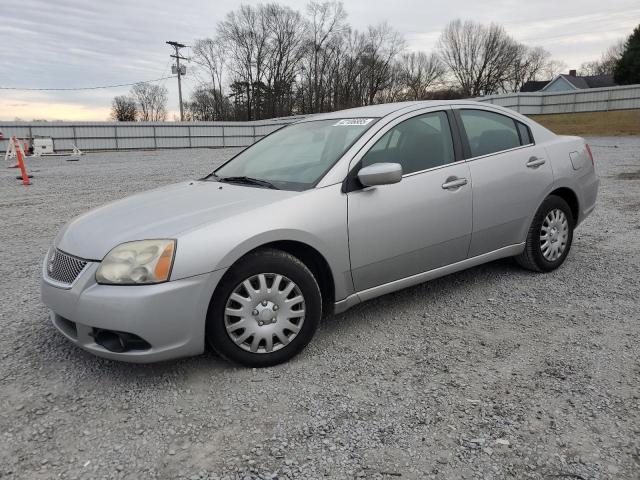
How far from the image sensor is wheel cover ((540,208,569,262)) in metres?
4.32

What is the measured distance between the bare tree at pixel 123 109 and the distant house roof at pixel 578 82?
169 ft

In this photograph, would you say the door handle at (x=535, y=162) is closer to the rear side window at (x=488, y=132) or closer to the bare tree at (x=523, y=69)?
the rear side window at (x=488, y=132)

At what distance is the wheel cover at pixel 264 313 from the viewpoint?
2.80m

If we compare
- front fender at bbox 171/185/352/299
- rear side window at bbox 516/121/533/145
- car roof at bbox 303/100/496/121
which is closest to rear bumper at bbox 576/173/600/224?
rear side window at bbox 516/121/533/145

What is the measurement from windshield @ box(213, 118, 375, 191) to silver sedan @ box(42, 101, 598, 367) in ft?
0.05

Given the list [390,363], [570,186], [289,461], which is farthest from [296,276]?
[570,186]

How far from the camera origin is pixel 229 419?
8.09ft

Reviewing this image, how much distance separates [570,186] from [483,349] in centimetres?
211

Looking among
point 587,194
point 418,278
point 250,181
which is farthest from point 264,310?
point 587,194

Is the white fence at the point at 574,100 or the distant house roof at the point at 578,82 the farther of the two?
the distant house roof at the point at 578,82

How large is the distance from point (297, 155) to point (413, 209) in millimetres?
952

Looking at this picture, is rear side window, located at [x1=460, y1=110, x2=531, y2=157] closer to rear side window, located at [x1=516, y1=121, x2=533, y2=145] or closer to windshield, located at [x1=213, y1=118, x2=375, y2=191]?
rear side window, located at [x1=516, y1=121, x2=533, y2=145]

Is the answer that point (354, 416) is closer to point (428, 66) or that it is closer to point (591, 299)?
point (591, 299)

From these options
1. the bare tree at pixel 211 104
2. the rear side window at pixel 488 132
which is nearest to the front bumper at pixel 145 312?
the rear side window at pixel 488 132
